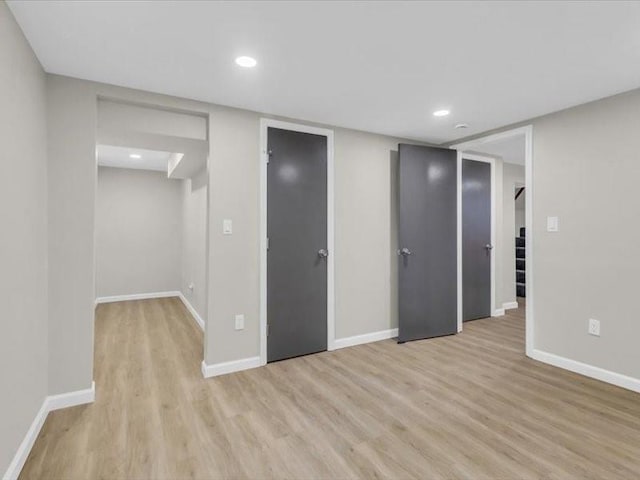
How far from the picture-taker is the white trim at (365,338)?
347cm

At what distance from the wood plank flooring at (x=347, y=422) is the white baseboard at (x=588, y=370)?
0.31 ft

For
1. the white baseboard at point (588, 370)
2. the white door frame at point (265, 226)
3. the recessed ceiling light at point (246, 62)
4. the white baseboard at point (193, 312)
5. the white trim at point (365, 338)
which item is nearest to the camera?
the recessed ceiling light at point (246, 62)

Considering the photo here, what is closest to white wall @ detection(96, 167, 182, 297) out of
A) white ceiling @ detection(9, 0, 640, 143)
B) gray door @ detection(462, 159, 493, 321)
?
white ceiling @ detection(9, 0, 640, 143)

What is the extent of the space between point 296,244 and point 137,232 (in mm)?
4051

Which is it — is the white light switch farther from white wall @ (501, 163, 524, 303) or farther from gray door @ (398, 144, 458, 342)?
white wall @ (501, 163, 524, 303)

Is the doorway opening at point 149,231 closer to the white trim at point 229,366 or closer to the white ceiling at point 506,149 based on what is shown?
the white trim at point 229,366

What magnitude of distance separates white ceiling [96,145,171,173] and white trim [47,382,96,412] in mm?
3005

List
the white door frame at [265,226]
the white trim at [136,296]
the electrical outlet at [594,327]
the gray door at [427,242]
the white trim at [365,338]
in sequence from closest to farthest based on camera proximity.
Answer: the electrical outlet at [594,327] → the white door frame at [265,226] → the white trim at [365,338] → the gray door at [427,242] → the white trim at [136,296]

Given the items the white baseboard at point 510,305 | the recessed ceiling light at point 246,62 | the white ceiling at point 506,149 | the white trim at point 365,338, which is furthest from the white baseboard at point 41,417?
the white baseboard at point 510,305

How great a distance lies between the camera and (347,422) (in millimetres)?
2127

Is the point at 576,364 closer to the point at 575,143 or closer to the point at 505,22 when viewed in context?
the point at 575,143

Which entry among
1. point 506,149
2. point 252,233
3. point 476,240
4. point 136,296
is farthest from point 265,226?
point 136,296

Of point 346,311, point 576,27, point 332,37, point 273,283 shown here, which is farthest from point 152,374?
point 576,27

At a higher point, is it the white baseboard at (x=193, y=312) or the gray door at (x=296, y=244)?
the gray door at (x=296, y=244)
